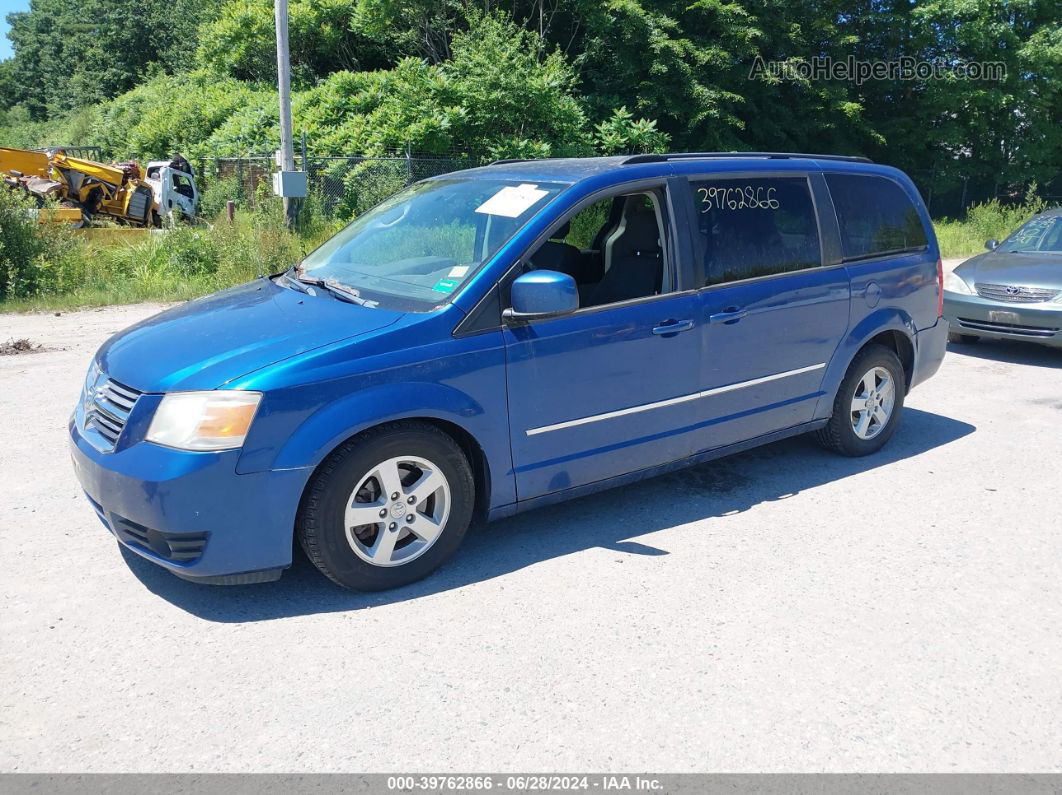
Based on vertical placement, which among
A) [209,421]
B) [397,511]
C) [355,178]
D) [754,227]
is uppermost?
[355,178]

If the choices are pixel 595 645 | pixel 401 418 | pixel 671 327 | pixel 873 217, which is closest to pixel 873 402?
pixel 873 217

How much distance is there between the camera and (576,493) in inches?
175

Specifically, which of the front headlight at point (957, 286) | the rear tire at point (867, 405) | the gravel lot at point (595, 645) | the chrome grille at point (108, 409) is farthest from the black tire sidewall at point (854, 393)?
the chrome grille at point (108, 409)

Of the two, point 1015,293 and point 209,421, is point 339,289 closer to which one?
point 209,421

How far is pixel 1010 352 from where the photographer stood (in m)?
9.45

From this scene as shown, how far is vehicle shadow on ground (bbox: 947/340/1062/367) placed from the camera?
8.98 meters

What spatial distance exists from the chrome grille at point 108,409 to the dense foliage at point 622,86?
15893mm

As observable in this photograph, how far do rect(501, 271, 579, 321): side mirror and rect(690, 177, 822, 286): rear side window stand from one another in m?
1.13

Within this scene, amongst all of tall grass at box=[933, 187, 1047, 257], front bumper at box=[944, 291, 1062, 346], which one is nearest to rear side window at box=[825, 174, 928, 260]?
front bumper at box=[944, 291, 1062, 346]

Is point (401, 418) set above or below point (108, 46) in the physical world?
below

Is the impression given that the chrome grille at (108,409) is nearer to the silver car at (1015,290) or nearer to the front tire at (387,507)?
the front tire at (387,507)

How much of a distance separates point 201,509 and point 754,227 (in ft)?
10.9

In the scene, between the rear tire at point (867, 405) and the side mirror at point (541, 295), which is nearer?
the side mirror at point (541, 295)

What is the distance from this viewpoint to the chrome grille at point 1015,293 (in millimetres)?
8650
